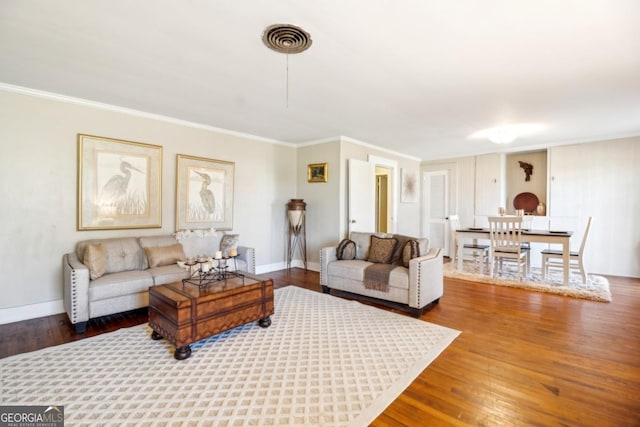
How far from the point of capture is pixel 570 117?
4.01m

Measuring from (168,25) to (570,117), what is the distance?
15.8 ft

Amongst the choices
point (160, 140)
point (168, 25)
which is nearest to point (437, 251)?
point (168, 25)

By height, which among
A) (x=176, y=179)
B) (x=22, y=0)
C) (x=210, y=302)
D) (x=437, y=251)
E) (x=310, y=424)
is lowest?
(x=310, y=424)

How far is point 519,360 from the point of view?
2311 mm

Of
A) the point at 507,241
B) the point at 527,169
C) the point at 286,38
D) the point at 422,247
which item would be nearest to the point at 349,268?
the point at 422,247

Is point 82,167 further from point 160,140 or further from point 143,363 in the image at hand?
point 143,363

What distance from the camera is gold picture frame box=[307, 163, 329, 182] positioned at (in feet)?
17.5

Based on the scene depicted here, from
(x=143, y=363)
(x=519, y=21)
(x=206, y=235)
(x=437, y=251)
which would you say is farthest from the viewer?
(x=206, y=235)

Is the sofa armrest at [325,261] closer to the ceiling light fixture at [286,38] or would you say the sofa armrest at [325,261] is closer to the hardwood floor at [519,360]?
the hardwood floor at [519,360]

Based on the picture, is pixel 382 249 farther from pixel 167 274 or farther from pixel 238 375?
pixel 167 274

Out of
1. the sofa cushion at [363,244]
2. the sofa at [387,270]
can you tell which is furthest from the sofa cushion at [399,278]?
the sofa cushion at [363,244]

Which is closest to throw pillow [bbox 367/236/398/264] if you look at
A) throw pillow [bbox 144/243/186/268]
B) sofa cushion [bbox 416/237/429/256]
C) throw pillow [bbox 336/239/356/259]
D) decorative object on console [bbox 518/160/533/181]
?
throw pillow [bbox 336/239/356/259]

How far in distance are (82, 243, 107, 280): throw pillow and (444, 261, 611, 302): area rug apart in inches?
192

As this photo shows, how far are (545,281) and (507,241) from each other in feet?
2.55
